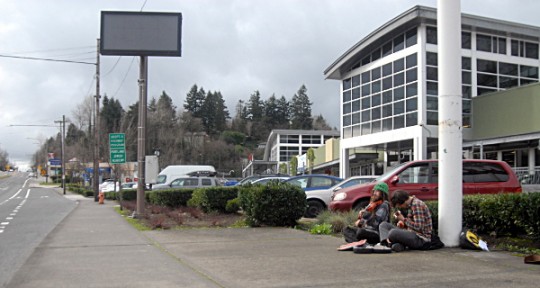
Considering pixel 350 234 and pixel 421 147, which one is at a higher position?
pixel 421 147

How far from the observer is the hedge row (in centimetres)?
802

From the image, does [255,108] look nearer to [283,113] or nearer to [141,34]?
[283,113]

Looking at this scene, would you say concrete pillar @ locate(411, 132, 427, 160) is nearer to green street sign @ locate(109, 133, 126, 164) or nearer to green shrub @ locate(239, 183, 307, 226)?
green street sign @ locate(109, 133, 126, 164)

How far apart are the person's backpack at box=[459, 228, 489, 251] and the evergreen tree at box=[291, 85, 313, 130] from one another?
11069 centimetres

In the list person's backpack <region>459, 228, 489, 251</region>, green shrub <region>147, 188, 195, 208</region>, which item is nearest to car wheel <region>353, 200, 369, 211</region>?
person's backpack <region>459, 228, 489, 251</region>

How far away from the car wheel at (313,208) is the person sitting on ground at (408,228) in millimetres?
7958

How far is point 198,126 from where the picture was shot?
96562 mm

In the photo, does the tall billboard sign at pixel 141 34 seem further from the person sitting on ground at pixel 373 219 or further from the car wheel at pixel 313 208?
the person sitting on ground at pixel 373 219

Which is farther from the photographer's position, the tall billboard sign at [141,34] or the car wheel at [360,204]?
the tall billboard sign at [141,34]

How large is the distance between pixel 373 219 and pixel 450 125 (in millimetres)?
2093

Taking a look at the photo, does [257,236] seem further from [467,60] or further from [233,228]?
[467,60]

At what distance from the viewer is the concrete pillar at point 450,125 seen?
349 inches

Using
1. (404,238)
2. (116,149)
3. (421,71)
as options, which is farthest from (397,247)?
(421,71)

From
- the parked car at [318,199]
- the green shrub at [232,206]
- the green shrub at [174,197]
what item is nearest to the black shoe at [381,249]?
the parked car at [318,199]
